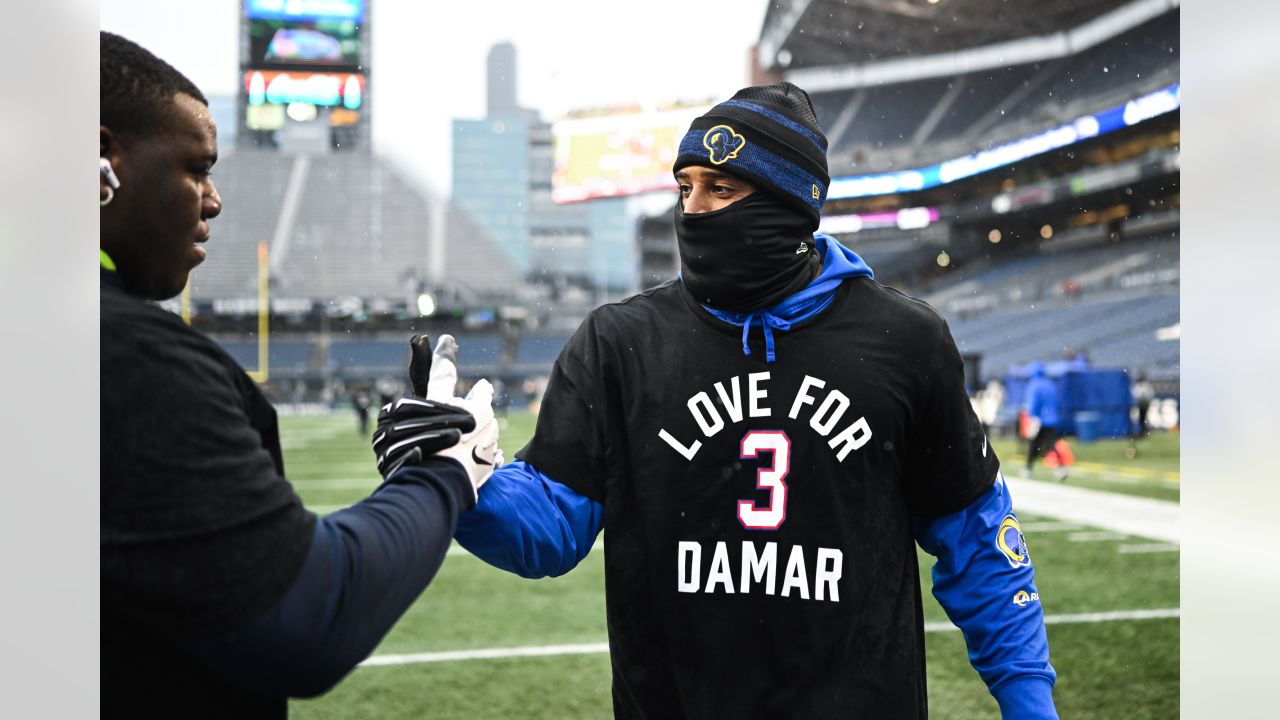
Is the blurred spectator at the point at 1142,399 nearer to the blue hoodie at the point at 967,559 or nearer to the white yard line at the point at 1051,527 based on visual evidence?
the white yard line at the point at 1051,527

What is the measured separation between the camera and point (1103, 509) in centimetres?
772

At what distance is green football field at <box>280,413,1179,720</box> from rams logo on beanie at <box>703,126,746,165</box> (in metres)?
2.30

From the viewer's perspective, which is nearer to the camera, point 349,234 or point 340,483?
point 340,483

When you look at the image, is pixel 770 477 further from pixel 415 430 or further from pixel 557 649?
pixel 557 649

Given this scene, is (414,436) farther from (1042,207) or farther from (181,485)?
(1042,207)

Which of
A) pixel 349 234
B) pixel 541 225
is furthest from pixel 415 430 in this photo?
pixel 349 234

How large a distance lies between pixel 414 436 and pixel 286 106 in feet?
7.65

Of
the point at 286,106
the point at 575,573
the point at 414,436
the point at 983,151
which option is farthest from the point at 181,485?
the point at 983,151

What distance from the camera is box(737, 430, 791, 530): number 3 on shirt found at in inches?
53.9

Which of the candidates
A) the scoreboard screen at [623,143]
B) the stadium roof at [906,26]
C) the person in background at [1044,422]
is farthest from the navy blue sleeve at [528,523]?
the stadium roof at [906,26]

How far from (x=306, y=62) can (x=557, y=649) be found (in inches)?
101

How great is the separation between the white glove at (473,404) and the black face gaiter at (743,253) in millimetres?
414

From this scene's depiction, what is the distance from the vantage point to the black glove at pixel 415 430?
3.20 feet
